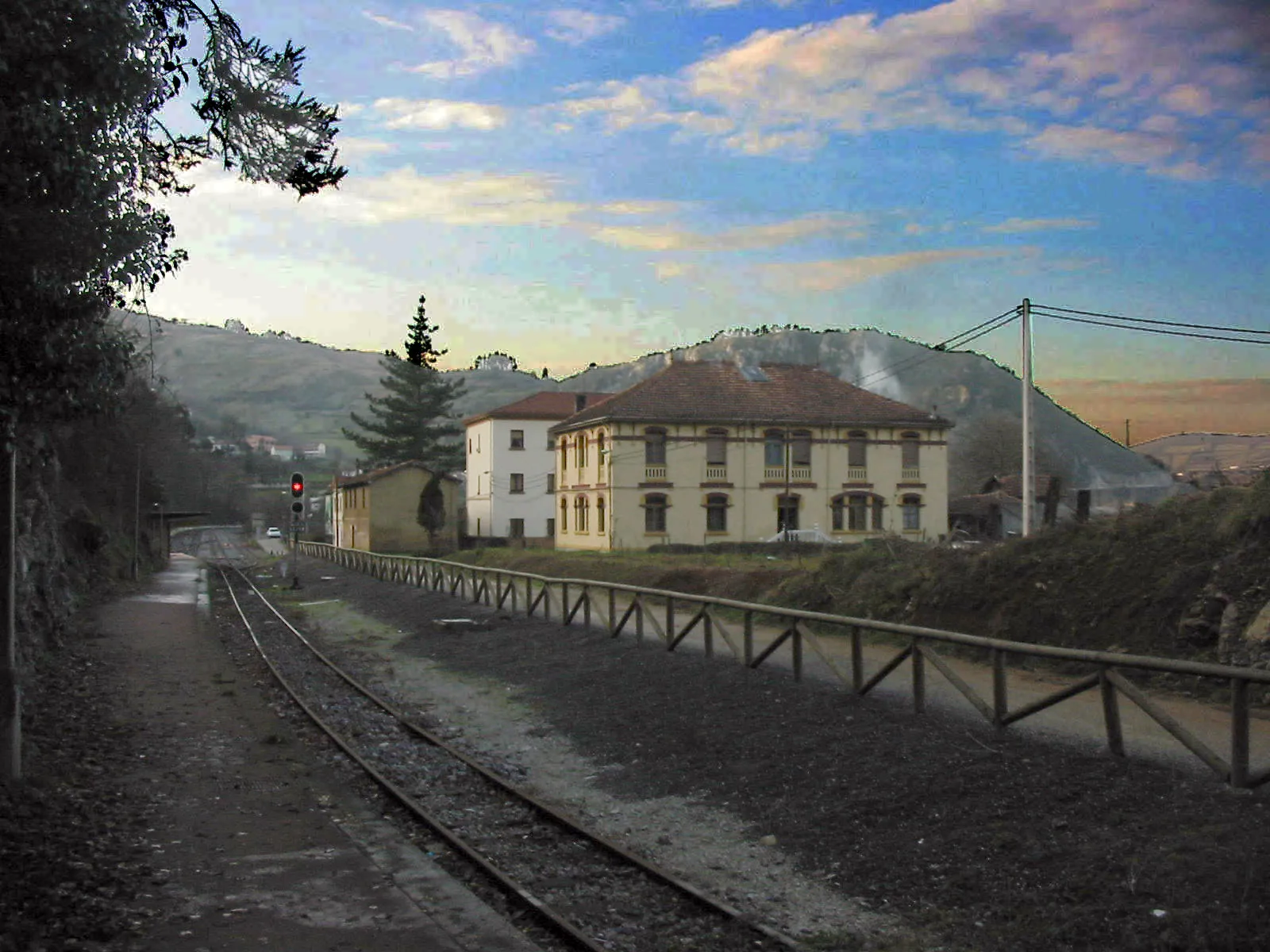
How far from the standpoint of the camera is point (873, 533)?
5012 cm

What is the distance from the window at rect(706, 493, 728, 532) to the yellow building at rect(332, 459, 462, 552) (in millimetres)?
18866

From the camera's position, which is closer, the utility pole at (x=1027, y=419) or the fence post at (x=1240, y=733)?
the fence post at (x=1240, y=733)

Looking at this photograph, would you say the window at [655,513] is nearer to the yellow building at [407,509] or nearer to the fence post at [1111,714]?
the yellow building at [407,509]

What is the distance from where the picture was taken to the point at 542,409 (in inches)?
2940

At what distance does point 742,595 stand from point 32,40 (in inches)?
754

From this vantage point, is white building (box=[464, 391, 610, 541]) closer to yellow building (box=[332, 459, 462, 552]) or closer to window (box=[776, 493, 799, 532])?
yellow building (box=[332, 459, 462, 552])

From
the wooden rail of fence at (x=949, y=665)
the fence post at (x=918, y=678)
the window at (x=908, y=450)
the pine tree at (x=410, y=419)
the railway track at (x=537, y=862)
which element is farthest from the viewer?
the pine tree at (x=410, y=419)

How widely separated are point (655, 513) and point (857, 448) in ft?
33.0

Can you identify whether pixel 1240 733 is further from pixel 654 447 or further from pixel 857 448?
pixel 857 448

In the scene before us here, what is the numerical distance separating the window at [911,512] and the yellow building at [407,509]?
83.3ft

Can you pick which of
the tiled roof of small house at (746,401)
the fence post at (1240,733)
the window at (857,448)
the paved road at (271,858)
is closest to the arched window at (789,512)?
the window at (857,448)

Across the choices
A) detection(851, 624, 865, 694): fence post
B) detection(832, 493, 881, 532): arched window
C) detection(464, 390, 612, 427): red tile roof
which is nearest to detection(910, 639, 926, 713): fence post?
detection(851, 624, 865, 694): fence post

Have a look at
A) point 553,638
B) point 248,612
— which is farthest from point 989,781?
point 248,612

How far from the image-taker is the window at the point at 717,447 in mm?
49312
